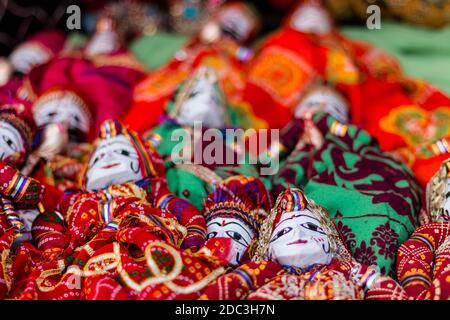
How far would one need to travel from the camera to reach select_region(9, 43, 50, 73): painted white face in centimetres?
181

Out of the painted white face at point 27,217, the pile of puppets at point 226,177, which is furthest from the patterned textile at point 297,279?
the painted white face at point 27,217

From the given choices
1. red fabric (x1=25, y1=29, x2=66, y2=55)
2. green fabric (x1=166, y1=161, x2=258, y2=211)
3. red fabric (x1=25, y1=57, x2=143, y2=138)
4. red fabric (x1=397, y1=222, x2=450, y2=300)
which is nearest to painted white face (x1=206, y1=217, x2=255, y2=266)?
green fabric (x1=166, y1=161, x2=258, y2=211)

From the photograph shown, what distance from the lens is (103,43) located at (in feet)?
6.19

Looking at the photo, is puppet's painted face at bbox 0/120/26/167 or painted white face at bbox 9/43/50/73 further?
painted white face at bbox 9/43/50/73

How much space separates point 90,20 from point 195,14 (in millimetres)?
387

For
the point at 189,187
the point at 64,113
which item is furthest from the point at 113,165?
the point at 64,113

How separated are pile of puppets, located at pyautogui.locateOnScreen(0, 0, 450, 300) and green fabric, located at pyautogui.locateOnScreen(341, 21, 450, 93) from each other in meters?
0.08

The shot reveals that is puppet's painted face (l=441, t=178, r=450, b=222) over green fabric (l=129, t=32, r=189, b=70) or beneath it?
beneath

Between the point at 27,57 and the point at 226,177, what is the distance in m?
0.95

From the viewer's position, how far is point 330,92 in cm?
151

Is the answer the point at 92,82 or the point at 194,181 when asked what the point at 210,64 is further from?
the point at 194,181

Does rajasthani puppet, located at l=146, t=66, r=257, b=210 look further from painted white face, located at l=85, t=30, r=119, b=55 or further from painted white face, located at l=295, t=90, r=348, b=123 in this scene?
painted white face, located at l=85, t=30, r=119, b=55

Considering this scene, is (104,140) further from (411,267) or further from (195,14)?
(195,14)
